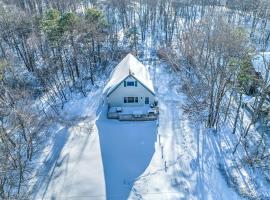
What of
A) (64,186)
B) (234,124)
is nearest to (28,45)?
(64,186)

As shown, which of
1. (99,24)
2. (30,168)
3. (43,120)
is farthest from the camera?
(99,24)

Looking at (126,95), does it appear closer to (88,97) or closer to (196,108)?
(88,97)

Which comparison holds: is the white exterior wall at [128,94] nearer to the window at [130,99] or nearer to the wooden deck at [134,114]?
the window at [130,99]

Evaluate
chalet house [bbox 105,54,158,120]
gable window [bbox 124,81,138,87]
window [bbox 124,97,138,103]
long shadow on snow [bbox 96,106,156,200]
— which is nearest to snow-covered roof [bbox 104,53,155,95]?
chalet house [bbox 105,54,158,120]

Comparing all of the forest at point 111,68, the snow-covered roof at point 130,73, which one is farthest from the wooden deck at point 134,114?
the forest at point 111,68

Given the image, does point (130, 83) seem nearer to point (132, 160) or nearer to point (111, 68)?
point (132, 160)

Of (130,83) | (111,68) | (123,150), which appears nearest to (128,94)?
(130,83)

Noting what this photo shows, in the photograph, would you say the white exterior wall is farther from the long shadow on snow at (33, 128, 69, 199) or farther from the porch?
the long shadow on snow at (33, 128, 69, 199)
